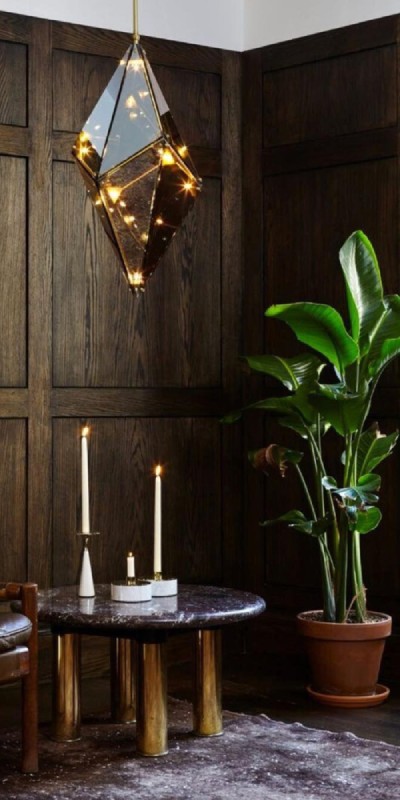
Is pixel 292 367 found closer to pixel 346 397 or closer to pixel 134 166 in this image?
pixel 346 397

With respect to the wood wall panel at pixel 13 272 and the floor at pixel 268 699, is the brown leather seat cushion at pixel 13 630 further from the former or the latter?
the wood wall panel at pixel 13 272

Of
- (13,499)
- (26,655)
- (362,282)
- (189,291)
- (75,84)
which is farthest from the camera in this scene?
(189,291)

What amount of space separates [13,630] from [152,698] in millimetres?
458

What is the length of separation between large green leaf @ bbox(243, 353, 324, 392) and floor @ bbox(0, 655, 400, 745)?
41.0 inches

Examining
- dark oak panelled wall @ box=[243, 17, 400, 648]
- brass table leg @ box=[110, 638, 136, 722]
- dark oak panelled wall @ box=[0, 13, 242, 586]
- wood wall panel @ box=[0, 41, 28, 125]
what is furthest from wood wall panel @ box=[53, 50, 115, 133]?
brass table leg @ box=[110, 638, 136, 722]

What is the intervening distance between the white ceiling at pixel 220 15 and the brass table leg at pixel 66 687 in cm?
223

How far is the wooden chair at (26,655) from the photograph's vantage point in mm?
3262

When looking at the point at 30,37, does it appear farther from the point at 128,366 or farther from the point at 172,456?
the point at 172,456

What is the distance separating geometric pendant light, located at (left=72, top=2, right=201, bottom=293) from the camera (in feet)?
10.5

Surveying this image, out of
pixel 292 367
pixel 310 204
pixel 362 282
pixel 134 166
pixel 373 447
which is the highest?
pixel 310 204

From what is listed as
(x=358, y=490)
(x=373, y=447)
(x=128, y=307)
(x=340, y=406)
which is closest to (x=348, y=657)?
(x=358, y=490)

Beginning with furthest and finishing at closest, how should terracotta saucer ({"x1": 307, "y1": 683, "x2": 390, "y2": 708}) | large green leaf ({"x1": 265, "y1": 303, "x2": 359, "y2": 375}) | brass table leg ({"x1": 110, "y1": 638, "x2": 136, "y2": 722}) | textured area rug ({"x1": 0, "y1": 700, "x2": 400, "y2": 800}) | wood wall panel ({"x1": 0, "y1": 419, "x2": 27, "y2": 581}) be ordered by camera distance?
wood wall panel ({"x1": 0, "y1": 419, "x2": 27, "y2": 581}), terracotta saucer ({"x1": 307, "y1": 683, "x2": 390, "y2": 708}), large green leaf ({"x1": 265, "y1": 303, "x2": 359, "y2": 375}), brass table leg ({"x1": 110, "y1": 638, "x2": 136, "y2": 722}), textured area rug ({"x1": 0, "y1": 700, "x2": 400, "y2": 800})

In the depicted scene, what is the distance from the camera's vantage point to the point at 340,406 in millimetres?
4055

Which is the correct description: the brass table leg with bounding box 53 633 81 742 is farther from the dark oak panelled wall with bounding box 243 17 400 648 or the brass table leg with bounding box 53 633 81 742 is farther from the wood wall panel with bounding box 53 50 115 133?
the wood wall panel with bounding box 53 50 115 133
